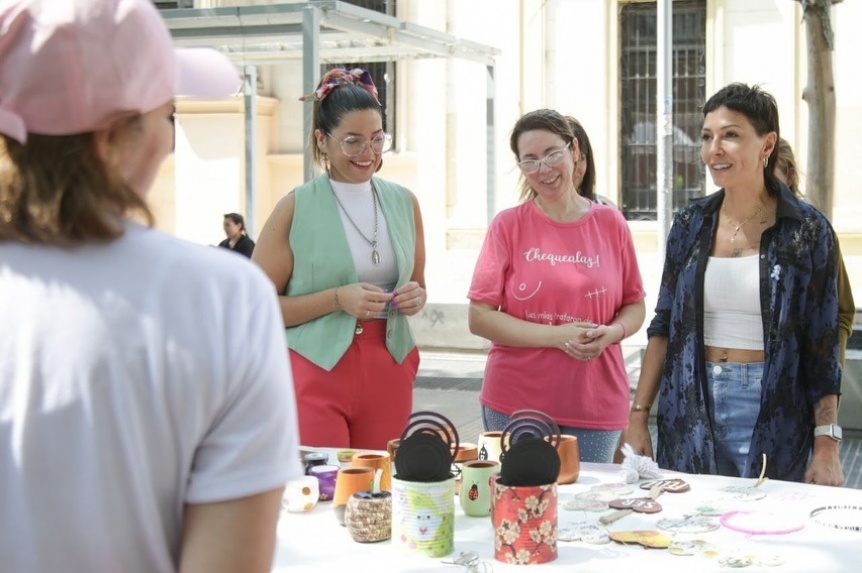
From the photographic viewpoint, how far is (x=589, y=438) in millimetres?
3609

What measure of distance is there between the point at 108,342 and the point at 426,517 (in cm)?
127

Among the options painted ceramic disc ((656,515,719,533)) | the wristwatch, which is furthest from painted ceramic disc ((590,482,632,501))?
the wristwatch

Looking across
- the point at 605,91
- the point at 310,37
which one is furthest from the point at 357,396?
the point at 605,91

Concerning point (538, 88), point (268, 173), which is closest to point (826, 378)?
point (538, 88)

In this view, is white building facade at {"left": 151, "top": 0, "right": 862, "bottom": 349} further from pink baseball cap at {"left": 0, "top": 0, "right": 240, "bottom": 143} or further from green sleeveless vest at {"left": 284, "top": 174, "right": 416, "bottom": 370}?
pink baseball cap at {"left": 0, "top": 0, "right": 240, "bottom": 143}

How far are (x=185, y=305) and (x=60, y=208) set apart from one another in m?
0.15

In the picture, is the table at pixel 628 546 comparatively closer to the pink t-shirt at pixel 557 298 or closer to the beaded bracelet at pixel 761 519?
the beaded bracelet at pixel 761 519

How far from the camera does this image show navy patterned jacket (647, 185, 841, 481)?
316 centimetres

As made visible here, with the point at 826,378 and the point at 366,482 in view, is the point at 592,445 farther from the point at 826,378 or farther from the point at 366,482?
the point at 366,482

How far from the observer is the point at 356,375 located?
3.40m

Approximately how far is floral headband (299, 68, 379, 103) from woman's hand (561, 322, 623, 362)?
96cm

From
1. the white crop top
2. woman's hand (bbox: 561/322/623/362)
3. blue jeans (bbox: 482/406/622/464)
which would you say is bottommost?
blue jeans (bbox: 482/406/622/464)

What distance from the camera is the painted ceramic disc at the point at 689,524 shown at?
241 cm

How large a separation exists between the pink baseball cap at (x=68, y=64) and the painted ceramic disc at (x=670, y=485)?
1.94m
